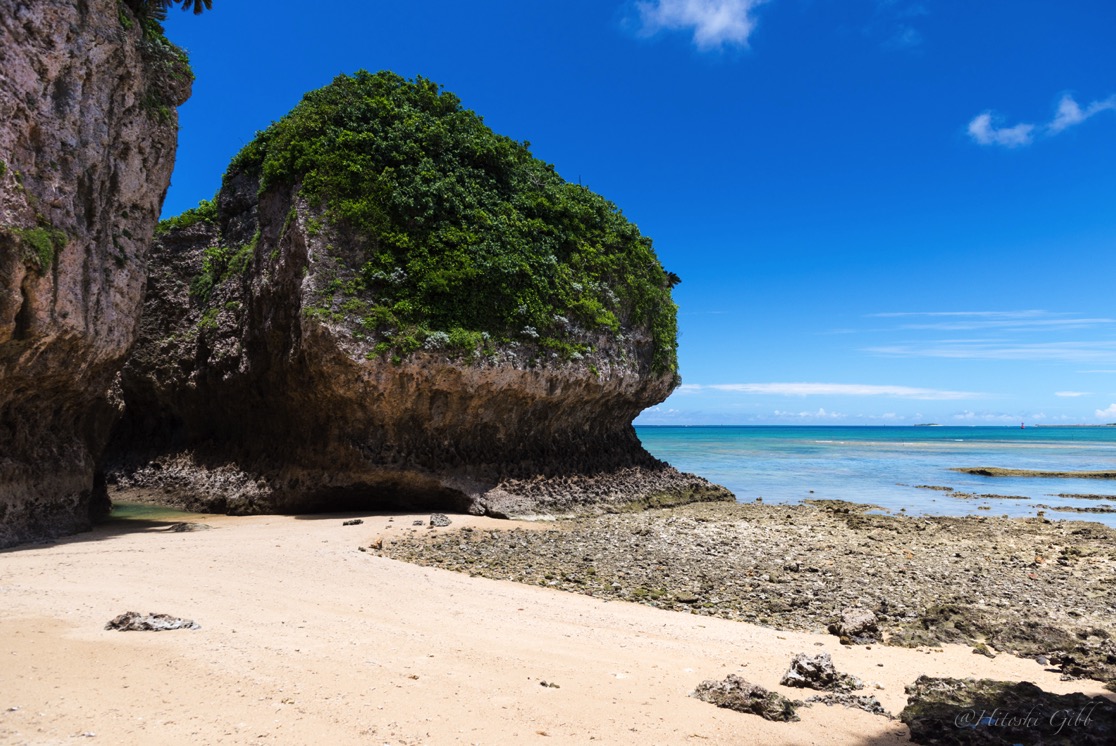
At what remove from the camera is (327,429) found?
16.5m

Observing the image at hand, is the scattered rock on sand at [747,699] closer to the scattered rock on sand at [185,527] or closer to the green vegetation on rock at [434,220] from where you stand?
the scattered rock on sand at [185,527]

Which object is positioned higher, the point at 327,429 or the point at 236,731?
the point at 327,429

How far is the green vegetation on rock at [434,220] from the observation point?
54.0 feet

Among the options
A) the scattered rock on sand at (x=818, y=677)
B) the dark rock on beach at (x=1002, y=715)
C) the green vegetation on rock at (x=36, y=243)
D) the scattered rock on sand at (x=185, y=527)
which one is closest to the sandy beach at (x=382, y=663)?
the scattered rock on sand at (x=818, y=677)

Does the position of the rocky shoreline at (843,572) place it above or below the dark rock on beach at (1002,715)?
below

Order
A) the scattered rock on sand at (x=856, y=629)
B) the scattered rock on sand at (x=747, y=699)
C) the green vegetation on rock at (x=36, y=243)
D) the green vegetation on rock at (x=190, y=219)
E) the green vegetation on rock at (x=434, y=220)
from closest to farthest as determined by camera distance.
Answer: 1. the scattered rock on sand at (x=747, y=699)
2. the scattered rock on sand at (x=856, y=629)
3. the green vegetation on rock at (x=36, y=243)
4. the green vegetation on rock at (x=434, y=220)
5. the green vegetation on rock at (x=190, y=219)

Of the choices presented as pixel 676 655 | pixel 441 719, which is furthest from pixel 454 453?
pixel 441 719

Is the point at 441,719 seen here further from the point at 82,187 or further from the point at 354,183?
the point at 354,183

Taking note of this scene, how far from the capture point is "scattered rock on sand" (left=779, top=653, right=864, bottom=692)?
18.7 ft

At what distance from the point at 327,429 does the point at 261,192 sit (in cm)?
716

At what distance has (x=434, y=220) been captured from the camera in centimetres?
1748

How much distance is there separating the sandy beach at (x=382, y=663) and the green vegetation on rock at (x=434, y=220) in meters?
8.27

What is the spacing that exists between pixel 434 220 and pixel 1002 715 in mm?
15357

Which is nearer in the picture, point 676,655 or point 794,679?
point 794,679
